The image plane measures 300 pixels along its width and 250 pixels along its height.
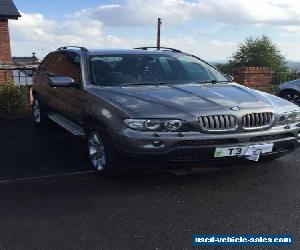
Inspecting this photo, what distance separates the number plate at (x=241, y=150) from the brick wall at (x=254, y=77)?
7495mm

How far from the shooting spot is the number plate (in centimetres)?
484

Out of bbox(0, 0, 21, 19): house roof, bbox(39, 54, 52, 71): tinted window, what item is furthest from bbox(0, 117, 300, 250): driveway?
bbox(0, 0, 21, 19): house roof

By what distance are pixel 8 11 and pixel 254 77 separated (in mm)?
8299

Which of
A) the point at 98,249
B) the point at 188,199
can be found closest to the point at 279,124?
the point at 188,199

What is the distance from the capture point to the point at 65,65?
281 inches

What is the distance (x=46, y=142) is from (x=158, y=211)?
3629 mm

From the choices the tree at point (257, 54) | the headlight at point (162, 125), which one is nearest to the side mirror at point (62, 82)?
the headlight at point (162, 125)

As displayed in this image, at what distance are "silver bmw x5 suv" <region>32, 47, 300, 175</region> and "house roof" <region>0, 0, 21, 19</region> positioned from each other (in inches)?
371

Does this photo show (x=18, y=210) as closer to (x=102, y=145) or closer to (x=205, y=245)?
(x=102, y=145)

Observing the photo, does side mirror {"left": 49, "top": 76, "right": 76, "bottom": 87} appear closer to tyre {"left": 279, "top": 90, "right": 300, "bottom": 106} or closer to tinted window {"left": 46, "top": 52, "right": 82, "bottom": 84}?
tinted window {"left": 46, "top": 52, "right": 82, "bottom": 84}

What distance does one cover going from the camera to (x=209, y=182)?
5.35 metres

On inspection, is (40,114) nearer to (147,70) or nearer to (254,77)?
(147,70)

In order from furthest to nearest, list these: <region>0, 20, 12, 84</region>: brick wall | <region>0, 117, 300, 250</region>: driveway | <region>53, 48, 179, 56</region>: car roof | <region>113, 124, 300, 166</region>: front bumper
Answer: <region>0, 20, 12, 84</region>: brick wall < <region>53, 48, 179, 56</region>: car roof < <region>113, 124, 300, 166</region>: front bumper < <region>0, 117, 300, 250</region>: driveway

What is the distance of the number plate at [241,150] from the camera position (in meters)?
4.84
